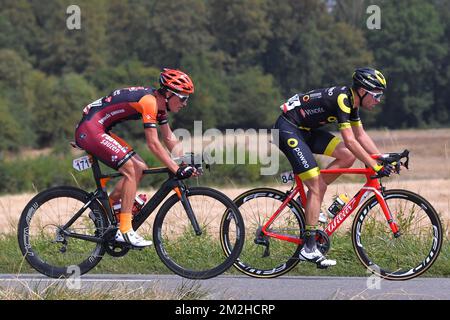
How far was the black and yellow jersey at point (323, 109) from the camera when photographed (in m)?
8.55

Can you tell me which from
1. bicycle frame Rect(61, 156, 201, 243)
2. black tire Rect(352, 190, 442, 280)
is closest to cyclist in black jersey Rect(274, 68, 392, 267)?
black tire Rect(352, 190, 442, 280)

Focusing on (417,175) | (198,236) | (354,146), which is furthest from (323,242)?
(417,175)

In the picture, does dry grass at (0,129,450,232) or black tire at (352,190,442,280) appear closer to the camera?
black tire at (352,190,442,280)

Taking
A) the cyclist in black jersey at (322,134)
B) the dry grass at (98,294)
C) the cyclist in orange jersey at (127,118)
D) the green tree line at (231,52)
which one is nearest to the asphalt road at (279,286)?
the dry grass at (98,294)

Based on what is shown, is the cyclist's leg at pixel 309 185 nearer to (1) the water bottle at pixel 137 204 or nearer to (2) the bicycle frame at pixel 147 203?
(2) the bicycle frame at pixel 147 203

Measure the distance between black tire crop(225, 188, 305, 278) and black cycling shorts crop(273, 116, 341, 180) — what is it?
1.07 ft

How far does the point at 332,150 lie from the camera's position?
29.2 feet

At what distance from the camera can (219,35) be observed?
89125mm

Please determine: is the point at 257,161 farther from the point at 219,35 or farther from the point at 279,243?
the point at 219,35

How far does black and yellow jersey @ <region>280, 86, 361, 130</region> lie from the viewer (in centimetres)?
855

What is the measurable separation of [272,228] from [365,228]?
832 mm

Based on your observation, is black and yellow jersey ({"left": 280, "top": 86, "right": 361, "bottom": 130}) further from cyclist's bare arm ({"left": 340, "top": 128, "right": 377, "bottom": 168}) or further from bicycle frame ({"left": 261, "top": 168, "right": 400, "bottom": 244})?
bicycle frame ({"left": 261, "top": 168, "right": 400, "bottom": 244})
